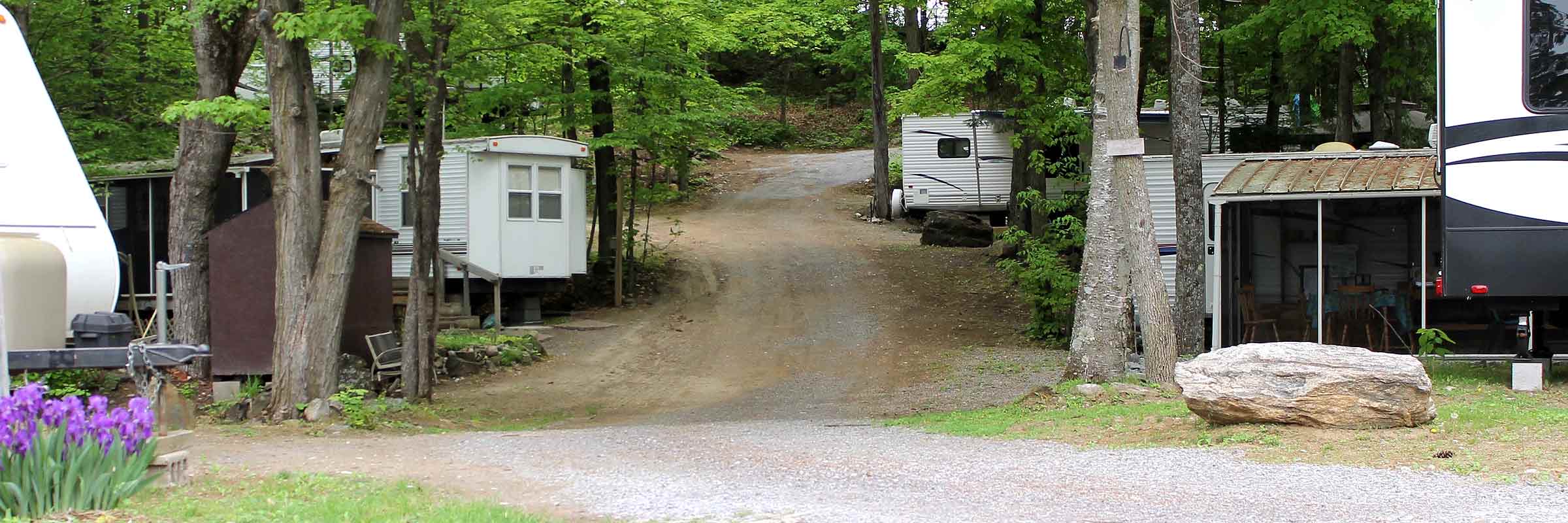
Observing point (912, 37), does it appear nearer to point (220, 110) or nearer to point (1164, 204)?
point (1164, 204)

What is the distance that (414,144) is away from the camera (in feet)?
43.4

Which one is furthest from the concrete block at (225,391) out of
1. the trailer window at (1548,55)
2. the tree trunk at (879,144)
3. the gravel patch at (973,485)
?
the tree trunk at (879,144)

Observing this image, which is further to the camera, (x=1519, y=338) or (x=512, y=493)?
(x=1519, y=338)

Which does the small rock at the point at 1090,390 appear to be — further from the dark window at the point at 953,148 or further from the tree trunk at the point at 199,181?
the dark window at the point at 953,148

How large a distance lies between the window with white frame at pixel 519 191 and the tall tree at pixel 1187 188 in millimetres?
10171

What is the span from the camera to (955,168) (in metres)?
27.2

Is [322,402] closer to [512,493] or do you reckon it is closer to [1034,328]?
[512,493]

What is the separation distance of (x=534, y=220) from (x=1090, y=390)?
11033 millimetres

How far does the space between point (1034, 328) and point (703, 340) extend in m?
5.03

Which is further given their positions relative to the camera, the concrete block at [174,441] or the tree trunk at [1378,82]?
the tree trunk at [1378,82]

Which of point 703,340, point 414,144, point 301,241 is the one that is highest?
point 414,144

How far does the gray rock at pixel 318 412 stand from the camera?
1109 centimetres

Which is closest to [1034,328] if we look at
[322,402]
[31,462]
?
[322,402]

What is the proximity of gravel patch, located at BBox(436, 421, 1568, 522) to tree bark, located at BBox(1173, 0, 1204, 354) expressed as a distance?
214 inches
